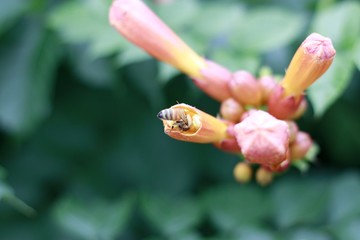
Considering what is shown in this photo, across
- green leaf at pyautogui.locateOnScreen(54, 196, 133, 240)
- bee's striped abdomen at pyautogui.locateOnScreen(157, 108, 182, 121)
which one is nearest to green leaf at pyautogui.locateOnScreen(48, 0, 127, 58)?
green leaf at pyautogui.locateOnScreen(54, 196, 133, 240)

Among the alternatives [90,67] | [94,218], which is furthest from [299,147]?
[90,67]

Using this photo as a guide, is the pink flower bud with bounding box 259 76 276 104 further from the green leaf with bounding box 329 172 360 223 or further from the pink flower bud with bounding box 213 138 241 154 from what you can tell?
the green leaf with bounding box 329 172 360 223

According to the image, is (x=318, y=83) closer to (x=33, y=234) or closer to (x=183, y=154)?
(x=183, y=154)

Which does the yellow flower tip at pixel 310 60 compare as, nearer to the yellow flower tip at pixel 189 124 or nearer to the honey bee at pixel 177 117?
the yellow flower tip at pixel 189 124

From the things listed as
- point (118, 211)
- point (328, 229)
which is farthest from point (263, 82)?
point (118, 211)

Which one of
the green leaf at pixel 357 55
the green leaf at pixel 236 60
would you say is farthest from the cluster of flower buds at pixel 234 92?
the green leaf at pixel 357 55

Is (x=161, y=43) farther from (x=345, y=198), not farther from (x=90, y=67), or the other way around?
(x=345, y=198)
